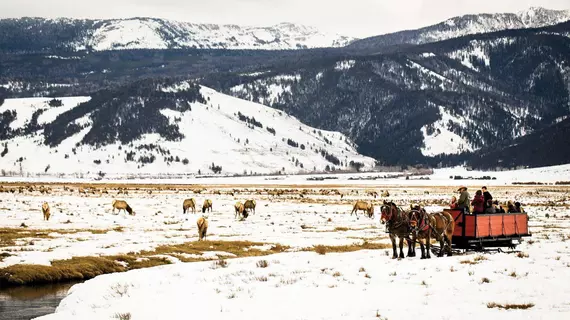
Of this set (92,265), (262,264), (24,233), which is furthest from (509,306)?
(24,233)

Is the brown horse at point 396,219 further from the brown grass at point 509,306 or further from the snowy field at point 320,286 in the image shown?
the brown grass at point 509,306

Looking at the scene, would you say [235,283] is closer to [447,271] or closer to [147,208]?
[447,271]

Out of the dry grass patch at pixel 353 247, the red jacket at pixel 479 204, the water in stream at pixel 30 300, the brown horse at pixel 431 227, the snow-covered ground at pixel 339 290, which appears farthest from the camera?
the dry grass patch at pixel 353 247

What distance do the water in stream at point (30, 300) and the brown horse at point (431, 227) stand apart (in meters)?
12.5

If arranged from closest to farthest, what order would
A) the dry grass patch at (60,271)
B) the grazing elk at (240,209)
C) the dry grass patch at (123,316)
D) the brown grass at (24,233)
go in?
the dry grass patch at (123,316) < the dry grass patch at (60,271) < the brown grass at (24,233) < the grazing elk at (240,209)

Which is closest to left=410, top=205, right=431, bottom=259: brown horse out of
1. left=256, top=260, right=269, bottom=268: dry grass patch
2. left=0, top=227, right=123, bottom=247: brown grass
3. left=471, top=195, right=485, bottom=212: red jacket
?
left=471, top=195, right=485, bottom=212: red jacket

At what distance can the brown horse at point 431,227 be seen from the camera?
2250cm

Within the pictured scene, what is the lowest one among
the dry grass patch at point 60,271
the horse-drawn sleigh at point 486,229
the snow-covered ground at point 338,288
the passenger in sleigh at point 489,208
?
the dry grass patch at point 60,271

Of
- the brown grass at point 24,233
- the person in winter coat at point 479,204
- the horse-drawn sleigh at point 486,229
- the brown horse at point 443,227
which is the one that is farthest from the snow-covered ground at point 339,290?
the brown grass at point 24,233

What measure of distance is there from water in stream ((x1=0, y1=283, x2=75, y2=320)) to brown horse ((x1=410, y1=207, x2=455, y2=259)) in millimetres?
12475

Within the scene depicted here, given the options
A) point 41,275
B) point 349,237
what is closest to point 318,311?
point 41,275

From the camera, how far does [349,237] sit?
3762cm

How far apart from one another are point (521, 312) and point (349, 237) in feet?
78.2

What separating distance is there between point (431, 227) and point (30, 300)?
1430 cm
